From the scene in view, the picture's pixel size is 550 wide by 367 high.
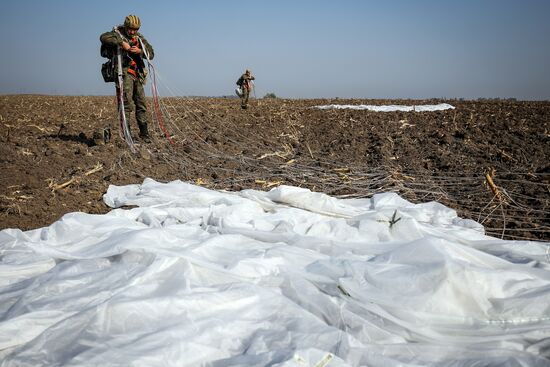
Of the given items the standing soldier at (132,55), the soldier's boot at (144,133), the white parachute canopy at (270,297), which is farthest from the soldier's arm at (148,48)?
the white parachute canopy at (270,297)

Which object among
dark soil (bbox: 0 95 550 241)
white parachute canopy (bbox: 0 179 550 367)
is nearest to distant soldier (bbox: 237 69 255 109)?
dark soil (bbox: 0 95 550 241)

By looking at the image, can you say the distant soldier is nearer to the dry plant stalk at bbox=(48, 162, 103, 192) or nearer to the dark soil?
the dark soil

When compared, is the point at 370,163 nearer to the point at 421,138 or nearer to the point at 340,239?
the point at 421,138

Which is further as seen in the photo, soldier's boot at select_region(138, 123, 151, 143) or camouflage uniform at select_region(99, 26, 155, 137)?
soldier's boot at select_region(138, 123, 151, 143)

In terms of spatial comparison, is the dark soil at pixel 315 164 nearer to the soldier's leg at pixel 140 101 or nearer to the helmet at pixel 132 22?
the soldier's leg at pixel 140 101

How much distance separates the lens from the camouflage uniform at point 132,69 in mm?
5625

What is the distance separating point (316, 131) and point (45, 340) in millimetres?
7115

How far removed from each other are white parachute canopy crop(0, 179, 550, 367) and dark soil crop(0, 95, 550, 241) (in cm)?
99

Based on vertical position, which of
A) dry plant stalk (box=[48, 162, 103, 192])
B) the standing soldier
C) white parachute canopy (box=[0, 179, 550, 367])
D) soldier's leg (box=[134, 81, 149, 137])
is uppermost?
the standing soldier

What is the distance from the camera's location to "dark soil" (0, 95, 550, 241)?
3.66 metres

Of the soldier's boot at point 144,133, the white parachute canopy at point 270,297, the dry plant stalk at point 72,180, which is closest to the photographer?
the white parachute canopy at point 270,297

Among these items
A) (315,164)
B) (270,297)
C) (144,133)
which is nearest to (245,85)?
(144,133)

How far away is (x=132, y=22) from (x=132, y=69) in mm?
672

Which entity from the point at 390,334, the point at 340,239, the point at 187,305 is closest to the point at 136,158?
the point at 340,239
